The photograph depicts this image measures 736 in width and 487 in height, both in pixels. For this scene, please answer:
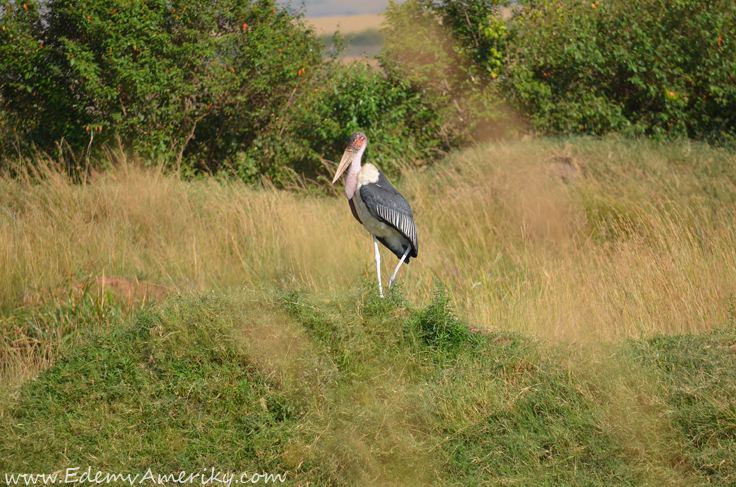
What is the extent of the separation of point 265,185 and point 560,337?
7.29 meters

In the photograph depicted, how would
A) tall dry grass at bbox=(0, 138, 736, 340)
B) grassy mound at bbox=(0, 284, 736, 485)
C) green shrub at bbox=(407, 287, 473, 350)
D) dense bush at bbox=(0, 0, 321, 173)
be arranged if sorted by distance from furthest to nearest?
dense bush at bbox=(0, 0, 321, 173) → tall dry grass at bbox=(0, 138, 736, 340) → green shrub at bbox=(407, 287, 473, 350) → grassy mound at bbox=(0, 284, 736, 485)

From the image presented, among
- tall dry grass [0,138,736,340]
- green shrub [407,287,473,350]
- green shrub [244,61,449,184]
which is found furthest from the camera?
green shrub [244,61,449,184]

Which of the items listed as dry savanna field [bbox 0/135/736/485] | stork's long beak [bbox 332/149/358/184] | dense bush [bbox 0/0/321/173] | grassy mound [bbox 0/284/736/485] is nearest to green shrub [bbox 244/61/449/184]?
dense bush [bbox 0/0/321/173]

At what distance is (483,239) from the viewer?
7.04 metres

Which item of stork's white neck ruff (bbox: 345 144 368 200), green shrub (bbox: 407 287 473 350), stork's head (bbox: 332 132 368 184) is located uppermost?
stork's head (bbox: 332 132 368 184)

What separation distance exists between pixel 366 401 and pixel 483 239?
3751 millimetres

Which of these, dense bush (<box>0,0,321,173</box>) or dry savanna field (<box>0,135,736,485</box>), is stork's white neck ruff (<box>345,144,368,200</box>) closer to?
dry savanna field (<box>0,135,736,485</box>)

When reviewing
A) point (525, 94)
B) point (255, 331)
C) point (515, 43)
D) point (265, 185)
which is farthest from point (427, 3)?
point (255, 331)

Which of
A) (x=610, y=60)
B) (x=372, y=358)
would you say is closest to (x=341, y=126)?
(x=610, y=60)

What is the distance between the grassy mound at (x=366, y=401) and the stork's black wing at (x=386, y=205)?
1.98 feet

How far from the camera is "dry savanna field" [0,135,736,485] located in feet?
10.9

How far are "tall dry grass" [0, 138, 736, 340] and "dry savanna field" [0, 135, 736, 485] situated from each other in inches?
1.6

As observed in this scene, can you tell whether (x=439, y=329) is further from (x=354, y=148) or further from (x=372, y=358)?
(x=354, y=148)

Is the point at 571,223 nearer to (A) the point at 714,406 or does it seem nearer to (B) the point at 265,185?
(A) the point at 714,406
